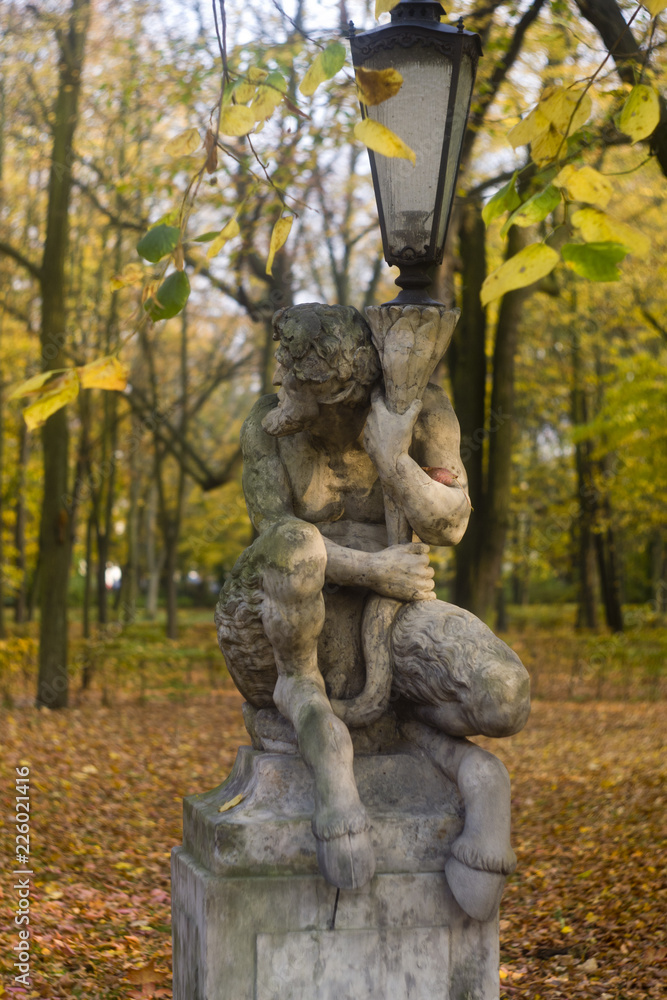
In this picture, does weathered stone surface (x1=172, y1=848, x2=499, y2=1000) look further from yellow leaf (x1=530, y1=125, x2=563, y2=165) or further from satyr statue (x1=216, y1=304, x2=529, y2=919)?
yellow leaf (x1=530, y1=125, x2=563, y2=165)

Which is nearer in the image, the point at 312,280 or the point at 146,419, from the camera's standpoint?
the point at 146,419

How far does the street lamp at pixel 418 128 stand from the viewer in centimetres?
335

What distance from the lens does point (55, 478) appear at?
37.7 ft

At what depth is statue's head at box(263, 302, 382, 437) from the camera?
10.5 ft

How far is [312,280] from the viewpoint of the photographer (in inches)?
746

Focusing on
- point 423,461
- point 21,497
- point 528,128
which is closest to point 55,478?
point 423,461

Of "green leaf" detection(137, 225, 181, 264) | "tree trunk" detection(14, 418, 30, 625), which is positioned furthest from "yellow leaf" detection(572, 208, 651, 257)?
"tree trunk" detection(14, 418, 30, 625)

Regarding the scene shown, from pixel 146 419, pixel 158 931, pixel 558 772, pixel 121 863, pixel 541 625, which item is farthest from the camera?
pixel 541 625

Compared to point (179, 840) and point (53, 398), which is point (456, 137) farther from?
point (179, 840)

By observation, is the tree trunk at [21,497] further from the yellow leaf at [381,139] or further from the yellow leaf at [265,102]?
the yellow leaf at [381,139]

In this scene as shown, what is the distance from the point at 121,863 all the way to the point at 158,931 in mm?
1266

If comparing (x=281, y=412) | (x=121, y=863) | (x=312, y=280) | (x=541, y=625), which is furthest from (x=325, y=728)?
(x=541, y=625)

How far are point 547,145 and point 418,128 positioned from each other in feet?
1.48

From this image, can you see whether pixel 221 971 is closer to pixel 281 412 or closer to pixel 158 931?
pixel 281 412
